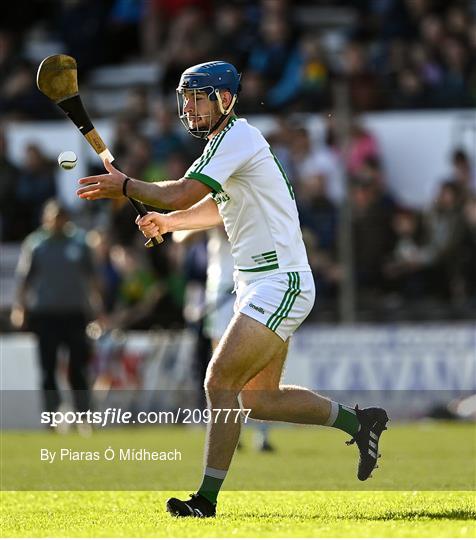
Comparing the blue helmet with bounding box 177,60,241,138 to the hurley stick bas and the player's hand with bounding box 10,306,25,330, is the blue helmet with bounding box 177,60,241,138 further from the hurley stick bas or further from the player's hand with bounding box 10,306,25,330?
the player's hand with bounding box 10,306,25,330

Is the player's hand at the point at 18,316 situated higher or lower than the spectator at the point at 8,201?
lower

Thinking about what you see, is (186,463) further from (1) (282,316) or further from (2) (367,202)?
(2) (367,202)

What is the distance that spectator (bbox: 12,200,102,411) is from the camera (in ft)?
51.2

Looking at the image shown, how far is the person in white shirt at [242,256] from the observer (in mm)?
7582

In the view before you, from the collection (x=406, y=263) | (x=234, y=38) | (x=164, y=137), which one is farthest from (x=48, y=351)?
(x=234, y=38)

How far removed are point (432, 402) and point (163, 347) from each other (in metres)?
3.19

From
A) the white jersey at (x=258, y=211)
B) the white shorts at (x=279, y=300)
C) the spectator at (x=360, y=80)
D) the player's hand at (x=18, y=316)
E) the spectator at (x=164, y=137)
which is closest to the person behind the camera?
the white shorts at (x=279, y=300)

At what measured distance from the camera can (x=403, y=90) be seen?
17109 mm

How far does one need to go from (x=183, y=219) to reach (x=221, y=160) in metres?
0.74

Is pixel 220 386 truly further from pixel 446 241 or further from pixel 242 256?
pixel 446 241

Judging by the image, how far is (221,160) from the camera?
7688mm

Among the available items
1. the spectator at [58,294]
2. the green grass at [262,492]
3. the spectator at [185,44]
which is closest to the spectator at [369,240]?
the green grass at [262,492]

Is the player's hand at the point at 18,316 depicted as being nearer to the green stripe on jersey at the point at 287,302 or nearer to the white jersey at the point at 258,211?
the white jersey at the point at 258,211

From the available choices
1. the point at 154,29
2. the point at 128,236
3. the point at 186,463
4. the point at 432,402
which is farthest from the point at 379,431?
the point at 154,29
